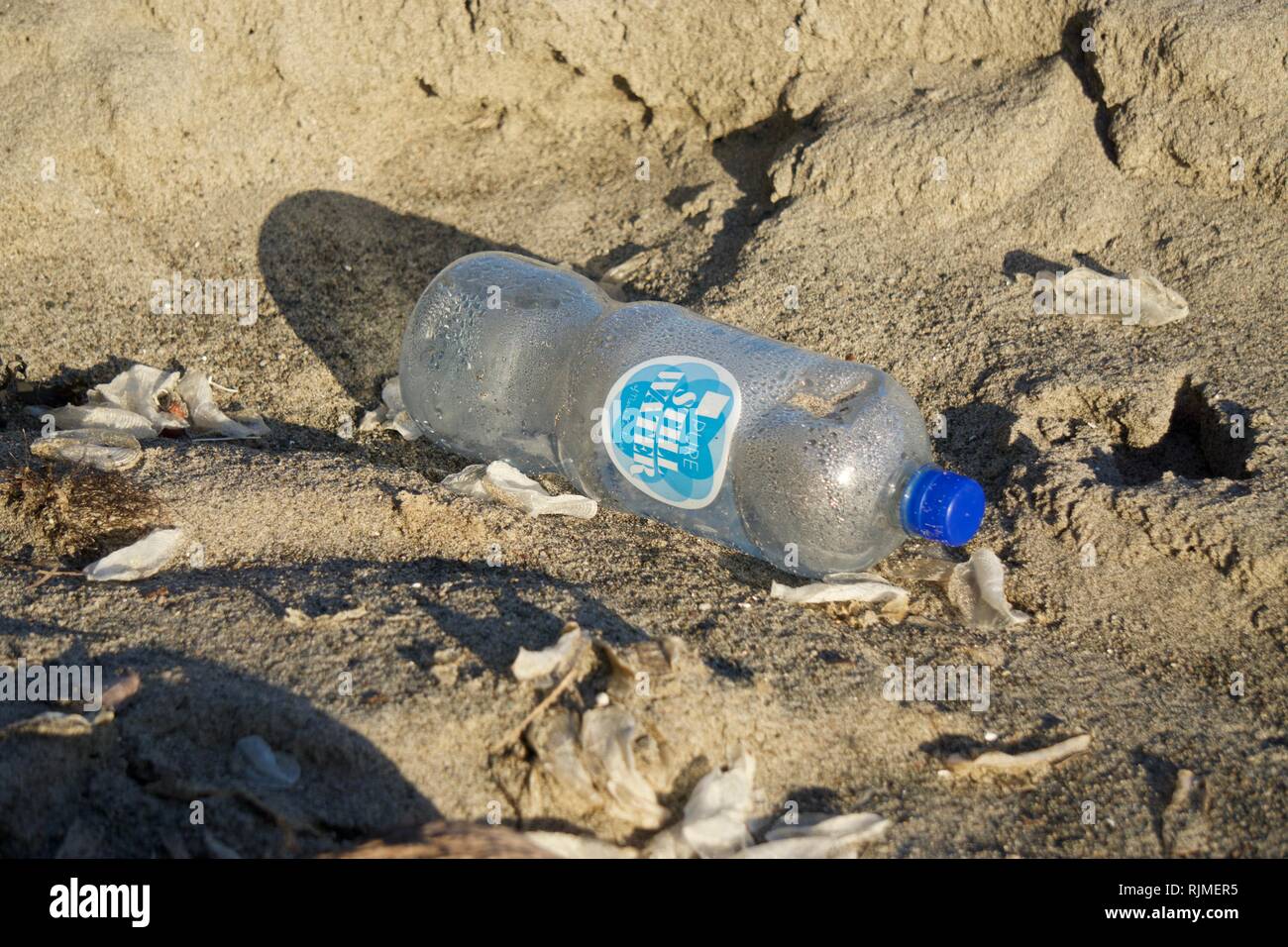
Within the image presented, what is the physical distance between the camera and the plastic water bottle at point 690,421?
2672 millimetres

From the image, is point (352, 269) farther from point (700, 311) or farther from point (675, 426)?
point (675, 426)

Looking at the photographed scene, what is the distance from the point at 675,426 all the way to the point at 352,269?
1.79 metres

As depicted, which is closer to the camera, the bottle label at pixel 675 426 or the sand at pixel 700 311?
the sand at pixel 700 311

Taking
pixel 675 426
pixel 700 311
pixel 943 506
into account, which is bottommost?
pixel 943 506

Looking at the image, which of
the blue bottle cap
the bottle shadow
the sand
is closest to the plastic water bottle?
the blue bottle cap

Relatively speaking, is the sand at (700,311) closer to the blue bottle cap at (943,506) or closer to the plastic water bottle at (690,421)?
the plastic water bottle at (690,421)

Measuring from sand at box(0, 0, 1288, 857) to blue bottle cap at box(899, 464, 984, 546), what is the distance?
10.2 inches

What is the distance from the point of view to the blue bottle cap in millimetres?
2533

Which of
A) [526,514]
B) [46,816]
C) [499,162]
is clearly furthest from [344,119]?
[46,816]

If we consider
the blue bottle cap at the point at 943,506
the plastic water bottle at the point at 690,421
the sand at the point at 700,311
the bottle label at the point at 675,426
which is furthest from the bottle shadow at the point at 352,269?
the blue bottle cap at the point at 943,506

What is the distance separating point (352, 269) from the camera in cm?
403

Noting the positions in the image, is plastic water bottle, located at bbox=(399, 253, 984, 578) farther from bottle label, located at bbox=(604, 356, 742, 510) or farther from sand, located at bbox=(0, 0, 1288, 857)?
sand, located at bbox=(0, 0, 1288, 857)

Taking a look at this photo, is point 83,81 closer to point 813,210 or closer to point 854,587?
point 813,210

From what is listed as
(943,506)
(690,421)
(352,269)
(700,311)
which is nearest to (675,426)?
(690,421)
